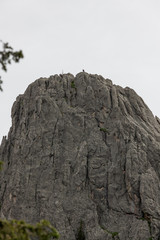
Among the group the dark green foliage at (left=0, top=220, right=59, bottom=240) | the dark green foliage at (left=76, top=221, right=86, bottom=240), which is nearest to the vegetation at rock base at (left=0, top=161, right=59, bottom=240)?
the dark green foliage at (left=0, top=220, right=59, bottom=240)

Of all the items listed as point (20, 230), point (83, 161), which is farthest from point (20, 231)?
point (83, 161)

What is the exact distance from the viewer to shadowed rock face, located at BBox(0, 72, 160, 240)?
206ft

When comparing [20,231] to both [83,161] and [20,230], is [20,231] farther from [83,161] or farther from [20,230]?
[83,161]

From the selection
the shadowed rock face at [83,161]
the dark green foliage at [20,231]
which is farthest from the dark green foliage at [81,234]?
the dark green foliage at [20,231]

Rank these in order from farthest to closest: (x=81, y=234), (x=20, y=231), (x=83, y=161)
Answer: (x=83, y=161)
(x=81, y=234)
(x=20, y=231)

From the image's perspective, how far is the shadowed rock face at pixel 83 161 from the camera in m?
62.9

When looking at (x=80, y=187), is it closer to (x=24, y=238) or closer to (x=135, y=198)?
(x=135, y=198)

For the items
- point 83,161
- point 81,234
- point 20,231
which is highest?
point 83,161

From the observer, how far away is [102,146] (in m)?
71.7

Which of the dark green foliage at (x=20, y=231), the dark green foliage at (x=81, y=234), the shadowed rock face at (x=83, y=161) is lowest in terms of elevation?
the dark green foliage at (x=20, y=231)

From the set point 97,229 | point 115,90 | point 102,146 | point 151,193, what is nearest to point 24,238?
point 97,229

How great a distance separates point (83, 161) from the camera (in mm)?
68938

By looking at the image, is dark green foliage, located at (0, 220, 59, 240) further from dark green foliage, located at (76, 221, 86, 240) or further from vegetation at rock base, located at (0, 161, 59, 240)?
dark green foliage, located at (76, 221, 86, 240)

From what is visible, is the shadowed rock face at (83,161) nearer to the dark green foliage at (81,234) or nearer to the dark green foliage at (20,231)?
the dark green foliage at (81,234)
